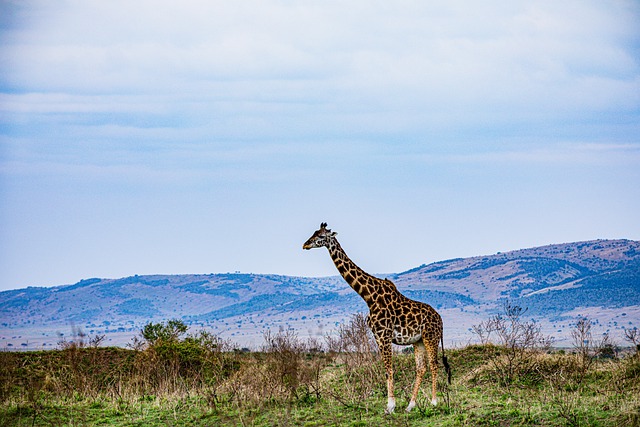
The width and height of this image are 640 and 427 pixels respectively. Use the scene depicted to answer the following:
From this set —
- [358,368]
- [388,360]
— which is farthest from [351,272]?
[358,368]

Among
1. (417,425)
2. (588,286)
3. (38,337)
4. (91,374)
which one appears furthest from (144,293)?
(417,425)

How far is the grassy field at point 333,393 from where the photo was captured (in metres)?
18.8

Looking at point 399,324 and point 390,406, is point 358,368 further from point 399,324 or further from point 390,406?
point 390,406

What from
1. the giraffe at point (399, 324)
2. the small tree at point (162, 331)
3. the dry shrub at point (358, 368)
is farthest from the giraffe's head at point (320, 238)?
the small tree at point (162, 331)

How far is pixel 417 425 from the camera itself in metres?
18.2

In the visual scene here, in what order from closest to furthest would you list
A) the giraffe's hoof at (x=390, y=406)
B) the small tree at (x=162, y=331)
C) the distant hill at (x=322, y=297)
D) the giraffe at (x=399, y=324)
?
the giraffe's hoof at (x=390, y=406) < the giraffe at (x=399, y=324) < the small tree at (x=162, y=331) < the distant hill at (x=322, y=297)

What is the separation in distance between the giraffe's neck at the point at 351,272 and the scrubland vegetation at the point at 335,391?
2446 millimetres

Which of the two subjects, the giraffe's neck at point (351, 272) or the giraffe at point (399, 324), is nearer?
the giraffe at point (399, 324)

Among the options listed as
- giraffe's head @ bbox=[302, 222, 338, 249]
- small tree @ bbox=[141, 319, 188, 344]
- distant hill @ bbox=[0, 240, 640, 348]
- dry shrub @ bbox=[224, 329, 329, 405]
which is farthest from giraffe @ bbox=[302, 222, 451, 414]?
distant hill @ bbox=[0, 240, 640, 348]

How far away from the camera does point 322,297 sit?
15300 cm

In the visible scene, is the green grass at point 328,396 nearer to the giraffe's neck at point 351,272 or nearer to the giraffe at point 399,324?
the giraffe at point 399,324

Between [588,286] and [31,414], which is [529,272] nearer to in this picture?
[588,286]

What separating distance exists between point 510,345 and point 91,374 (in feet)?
45.3

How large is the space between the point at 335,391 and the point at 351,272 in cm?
350
